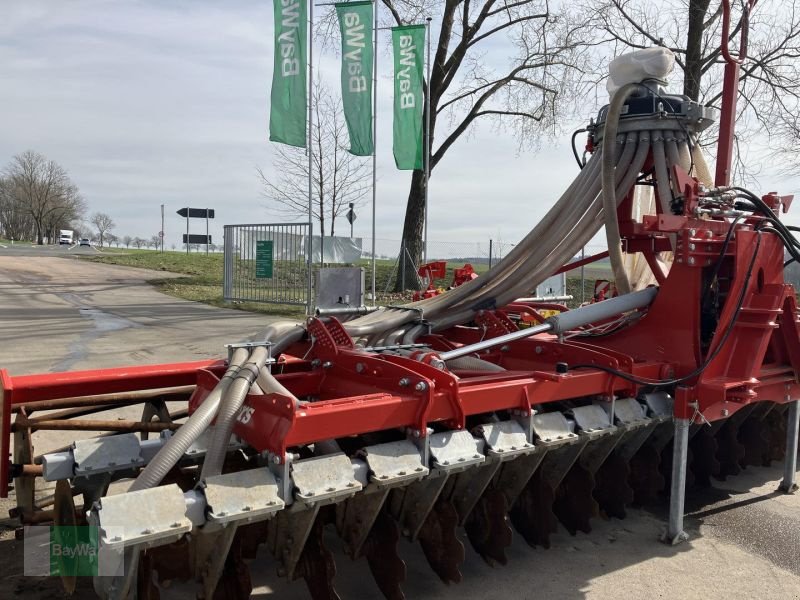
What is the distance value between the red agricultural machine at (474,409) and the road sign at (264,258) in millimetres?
10829

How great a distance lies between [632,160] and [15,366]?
6530 millimetres

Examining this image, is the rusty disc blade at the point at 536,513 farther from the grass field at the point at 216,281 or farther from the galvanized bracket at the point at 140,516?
the grass field at the point at 216,281

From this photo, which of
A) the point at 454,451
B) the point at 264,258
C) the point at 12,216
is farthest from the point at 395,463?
the point at 12,216

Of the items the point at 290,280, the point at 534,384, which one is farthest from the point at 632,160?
the point at 290,280

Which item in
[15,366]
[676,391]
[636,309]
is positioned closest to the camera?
[676,391]

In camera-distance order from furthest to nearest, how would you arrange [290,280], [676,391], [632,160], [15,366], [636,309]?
[290,280] → [15,366] → [632,160] → [636,309] → [676,391]

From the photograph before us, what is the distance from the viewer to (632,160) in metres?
4.46

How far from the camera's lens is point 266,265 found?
49.4 feet

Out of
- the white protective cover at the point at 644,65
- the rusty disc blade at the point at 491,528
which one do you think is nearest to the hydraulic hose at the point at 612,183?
the white protective cover at the point at 644,65

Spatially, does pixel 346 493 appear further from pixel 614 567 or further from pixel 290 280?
pixel 290 280

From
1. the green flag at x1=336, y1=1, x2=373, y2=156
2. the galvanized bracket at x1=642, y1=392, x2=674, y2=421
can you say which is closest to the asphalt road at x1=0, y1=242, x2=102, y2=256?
the green flag at x1=336, y1=1, x2=373, y2=156

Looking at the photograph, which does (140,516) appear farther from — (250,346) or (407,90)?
(407,90)

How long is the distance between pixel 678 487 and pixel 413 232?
1458 cm

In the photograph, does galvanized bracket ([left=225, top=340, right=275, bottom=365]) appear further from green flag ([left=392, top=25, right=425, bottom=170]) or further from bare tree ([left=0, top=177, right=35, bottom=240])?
A: bare tree ([left=0, top=177, right=35, bottom=240])
